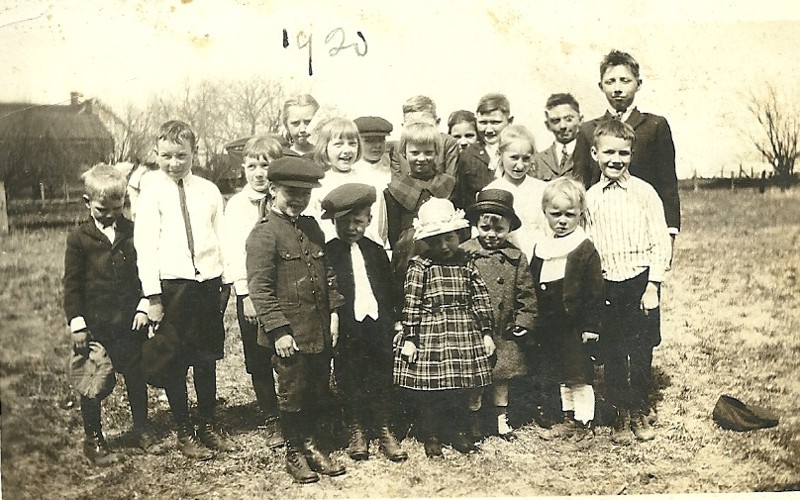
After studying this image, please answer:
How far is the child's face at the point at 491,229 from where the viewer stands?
14.3 feet

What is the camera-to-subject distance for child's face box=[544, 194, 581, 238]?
14.4 ft

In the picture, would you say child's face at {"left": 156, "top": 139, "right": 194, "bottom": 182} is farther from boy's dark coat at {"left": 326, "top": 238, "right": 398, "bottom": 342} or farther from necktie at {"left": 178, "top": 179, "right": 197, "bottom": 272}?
boy's dark coat at {"left": 326, "top": 238, "right": 398, "bottom": 342}

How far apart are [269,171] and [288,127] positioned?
268mm

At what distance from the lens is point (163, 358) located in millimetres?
4359

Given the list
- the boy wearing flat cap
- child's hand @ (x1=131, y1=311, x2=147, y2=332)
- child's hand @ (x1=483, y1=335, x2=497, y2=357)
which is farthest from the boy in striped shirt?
child's hand @ (x1=131, y1=311, x2=147, y2=332)

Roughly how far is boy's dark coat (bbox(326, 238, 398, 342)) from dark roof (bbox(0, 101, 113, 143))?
1306 mm

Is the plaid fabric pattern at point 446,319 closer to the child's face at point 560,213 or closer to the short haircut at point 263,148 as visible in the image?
the child's face at point 560,213

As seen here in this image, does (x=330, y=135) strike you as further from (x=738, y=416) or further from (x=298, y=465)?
(x=738, y=416)

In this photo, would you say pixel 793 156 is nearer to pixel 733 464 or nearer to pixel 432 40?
pixel 733 464

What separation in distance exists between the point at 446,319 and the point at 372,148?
37.1 inches

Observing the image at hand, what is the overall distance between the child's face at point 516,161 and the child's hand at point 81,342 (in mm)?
2284

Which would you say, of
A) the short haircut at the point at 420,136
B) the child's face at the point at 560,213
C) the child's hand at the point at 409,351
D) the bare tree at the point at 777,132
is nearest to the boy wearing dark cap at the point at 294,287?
the child's hand at the point at 409,351

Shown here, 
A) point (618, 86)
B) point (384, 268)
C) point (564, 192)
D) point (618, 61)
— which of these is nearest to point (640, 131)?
point (618, 86)

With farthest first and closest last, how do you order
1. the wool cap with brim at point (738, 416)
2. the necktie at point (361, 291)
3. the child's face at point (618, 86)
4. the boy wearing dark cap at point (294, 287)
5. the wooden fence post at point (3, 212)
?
the wool cap with brim at point (738, 416), the child's face at point (618, 86), the wooden fence post at point (3, 212), the necktie at point (361, 291), the boy wearing dark cap at point (294, 287)
